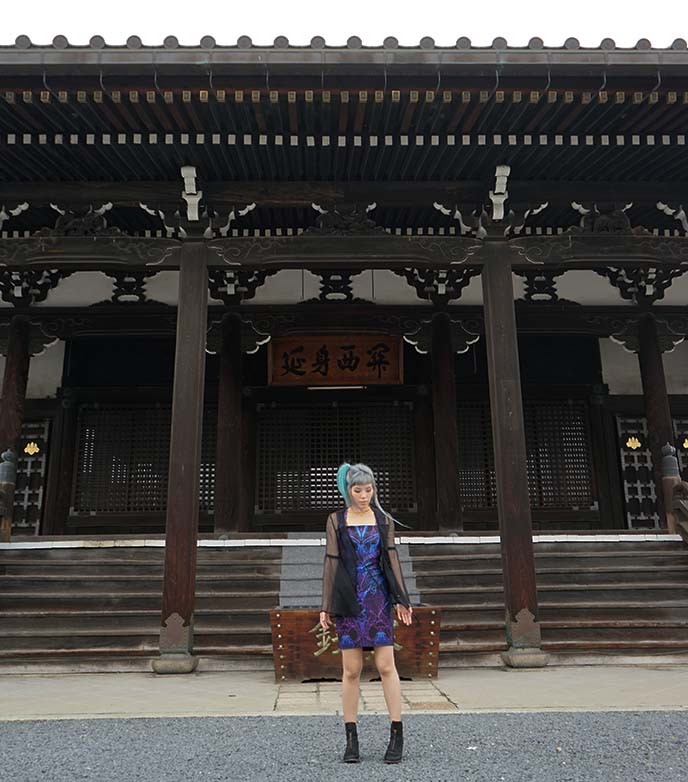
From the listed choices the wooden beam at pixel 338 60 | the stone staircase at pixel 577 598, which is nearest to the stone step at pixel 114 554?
the stone staircase at pixel 577 598

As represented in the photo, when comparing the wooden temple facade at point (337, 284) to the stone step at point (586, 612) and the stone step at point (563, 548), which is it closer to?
the stone step at point (586, 612)

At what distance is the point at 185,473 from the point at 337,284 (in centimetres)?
416

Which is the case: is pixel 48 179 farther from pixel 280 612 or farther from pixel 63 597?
pixel 280 612

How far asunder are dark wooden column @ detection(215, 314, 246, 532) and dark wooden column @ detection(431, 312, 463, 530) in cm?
273

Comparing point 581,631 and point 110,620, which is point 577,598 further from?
point 110,620

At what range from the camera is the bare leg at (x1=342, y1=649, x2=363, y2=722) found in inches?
114

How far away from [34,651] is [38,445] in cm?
464

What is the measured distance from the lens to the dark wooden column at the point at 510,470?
5582 millimetres

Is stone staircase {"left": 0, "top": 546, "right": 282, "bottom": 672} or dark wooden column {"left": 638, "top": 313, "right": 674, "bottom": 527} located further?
dark wooden column {"left": 638, "top": 313, "right": 674, "bottom": 527}

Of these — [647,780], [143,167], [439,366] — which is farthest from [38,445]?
[647,780]

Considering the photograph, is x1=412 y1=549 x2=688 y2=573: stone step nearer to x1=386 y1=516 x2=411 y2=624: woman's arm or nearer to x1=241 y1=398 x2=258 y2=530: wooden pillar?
x1=241 y1=398 x2=258 y2=530: wooden pillar

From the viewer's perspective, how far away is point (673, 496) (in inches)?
304

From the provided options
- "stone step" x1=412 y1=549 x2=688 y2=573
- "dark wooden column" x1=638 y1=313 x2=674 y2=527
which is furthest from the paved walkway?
"dark wooden column" x1=638 y1=313 x2=674 y2=527

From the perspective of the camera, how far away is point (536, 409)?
9969 mm
